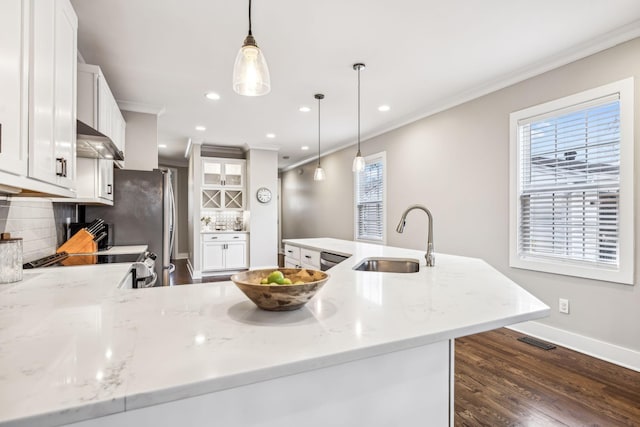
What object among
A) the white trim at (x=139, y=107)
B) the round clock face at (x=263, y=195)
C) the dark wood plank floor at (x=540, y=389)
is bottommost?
the dark wood plank floor at (x=540, y=389)

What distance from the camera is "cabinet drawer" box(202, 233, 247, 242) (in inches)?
240

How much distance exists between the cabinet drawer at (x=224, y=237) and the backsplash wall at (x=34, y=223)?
10.8 ft

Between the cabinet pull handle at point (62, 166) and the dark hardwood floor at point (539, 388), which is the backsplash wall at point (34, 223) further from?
the dark hardwood floor at point (539, 388)

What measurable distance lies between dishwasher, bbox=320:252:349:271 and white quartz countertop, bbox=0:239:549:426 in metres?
1.28

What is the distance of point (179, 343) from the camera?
0.79 metres

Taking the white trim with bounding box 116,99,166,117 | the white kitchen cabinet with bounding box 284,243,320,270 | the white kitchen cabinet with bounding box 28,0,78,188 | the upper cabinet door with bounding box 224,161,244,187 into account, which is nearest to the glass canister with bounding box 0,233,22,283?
the white kitchen cabinet with bounding box 28,0,78,188

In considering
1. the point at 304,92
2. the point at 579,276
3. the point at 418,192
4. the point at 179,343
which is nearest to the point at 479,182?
the point at 418,192

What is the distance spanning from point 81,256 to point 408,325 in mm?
2427

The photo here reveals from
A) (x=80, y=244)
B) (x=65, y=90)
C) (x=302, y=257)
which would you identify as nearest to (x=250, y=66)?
(x=65, y=90)

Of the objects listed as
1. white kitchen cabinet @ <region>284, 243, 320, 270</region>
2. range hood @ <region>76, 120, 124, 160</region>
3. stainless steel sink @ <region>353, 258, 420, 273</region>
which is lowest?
white kitchen cabinet @ <region>284, 243, 320, 270</region>

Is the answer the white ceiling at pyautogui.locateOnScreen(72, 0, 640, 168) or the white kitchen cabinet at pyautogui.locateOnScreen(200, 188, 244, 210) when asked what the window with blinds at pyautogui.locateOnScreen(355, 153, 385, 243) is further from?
the white kitchen cabinet at pyautogui.locateOnScreen(200, 188, 244, 210)

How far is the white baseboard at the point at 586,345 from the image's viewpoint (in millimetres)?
2389

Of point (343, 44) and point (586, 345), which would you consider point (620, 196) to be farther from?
point (343, 44)

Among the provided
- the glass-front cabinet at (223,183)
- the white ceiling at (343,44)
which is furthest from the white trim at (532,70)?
the glass-front cabinet at (223,183)
